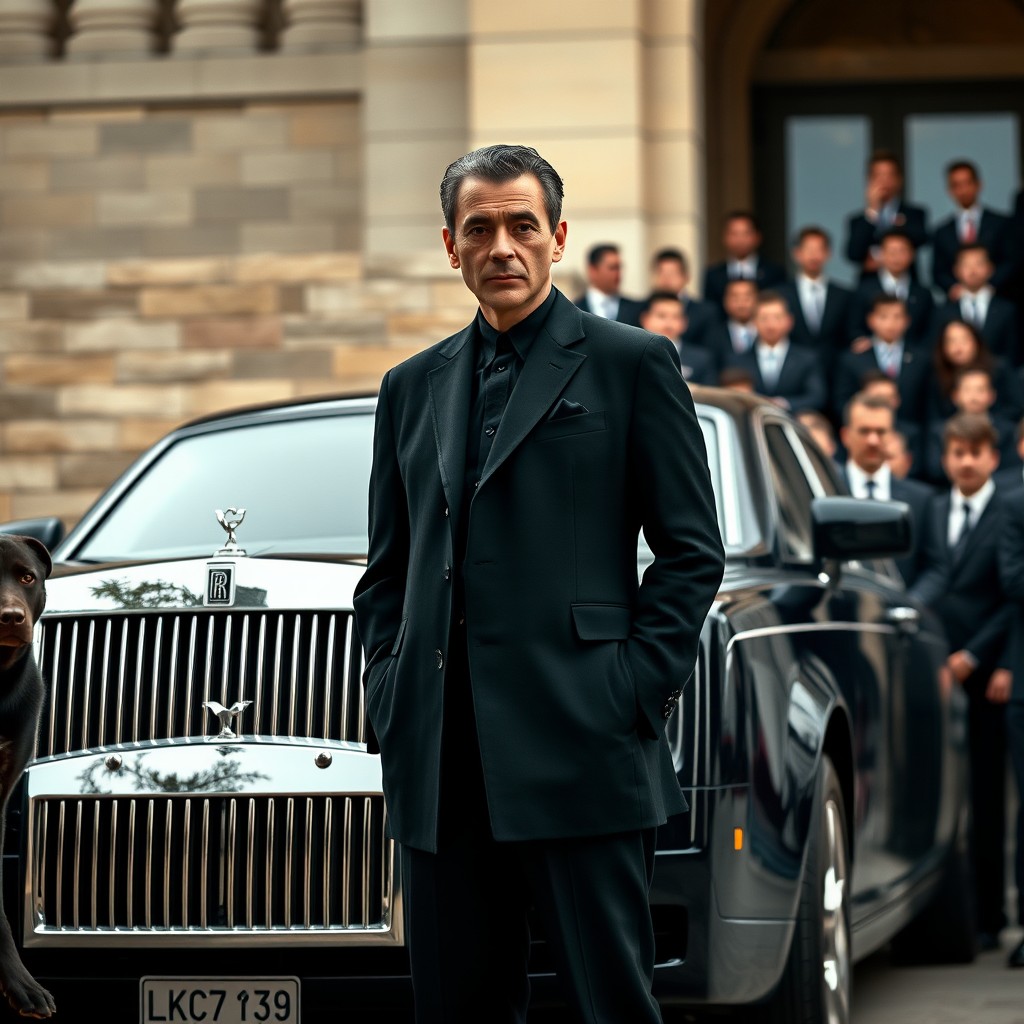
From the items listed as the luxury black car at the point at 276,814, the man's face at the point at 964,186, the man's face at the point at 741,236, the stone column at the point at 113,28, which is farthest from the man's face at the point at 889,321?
the luxury black car at the point at 276,814

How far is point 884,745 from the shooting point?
22.8 ft

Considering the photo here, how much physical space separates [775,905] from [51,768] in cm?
171

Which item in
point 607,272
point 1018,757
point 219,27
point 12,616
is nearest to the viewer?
point 12,616

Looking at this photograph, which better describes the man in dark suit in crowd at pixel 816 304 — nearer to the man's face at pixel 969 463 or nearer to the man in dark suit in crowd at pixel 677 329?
the man in dark suit in crowd at pixel 677 329

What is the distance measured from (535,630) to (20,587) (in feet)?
4.18

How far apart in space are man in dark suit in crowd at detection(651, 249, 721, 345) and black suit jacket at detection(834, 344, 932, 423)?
2.85ft

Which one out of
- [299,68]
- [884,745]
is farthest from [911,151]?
[884,745]

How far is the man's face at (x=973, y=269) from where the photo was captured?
15.1 meters

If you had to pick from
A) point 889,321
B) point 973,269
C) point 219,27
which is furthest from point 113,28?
point 889,321

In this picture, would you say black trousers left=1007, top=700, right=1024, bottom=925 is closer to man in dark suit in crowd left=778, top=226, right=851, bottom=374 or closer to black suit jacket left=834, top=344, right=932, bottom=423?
black suit jacket left=834, top=344, right=932, bottom=423

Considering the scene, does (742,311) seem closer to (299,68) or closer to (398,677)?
(299,68)

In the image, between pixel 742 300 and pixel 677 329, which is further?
pixel 742 300

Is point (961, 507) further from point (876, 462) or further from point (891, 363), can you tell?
point (891, 363)

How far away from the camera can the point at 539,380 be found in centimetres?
398
